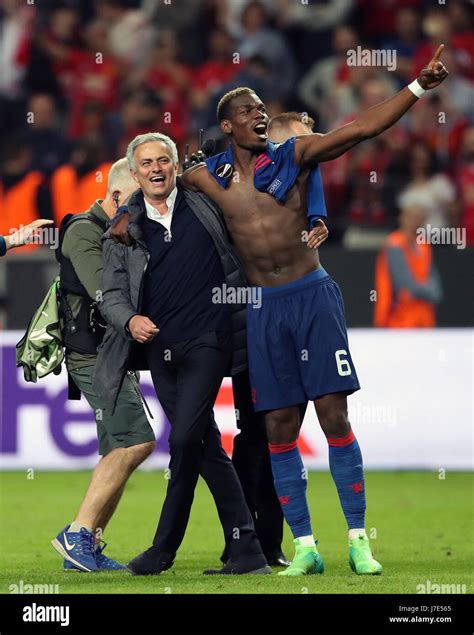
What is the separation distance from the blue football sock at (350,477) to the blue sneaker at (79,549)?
4.70 ft

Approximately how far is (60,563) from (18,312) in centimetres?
578

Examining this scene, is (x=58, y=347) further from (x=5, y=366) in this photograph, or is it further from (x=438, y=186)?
(x=438, y=186)

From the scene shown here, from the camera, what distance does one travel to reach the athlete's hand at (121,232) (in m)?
8.27

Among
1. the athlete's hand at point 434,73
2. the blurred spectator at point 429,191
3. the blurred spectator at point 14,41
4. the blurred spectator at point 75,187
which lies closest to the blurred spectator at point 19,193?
the blurred spectator at point 75,187

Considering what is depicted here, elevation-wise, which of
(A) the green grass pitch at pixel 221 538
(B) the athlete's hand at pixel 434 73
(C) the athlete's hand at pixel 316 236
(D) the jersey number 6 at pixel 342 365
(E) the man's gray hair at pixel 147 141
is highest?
(B) the athlete's hand at pixel 434 73

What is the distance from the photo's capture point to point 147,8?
19.7 meters

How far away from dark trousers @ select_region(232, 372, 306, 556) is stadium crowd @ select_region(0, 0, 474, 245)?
23.7ft

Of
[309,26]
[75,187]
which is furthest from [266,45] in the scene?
[75,187]

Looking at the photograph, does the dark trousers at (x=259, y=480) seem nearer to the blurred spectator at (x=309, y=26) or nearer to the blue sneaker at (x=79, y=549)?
the blue sneaker at (x=79, y=549)

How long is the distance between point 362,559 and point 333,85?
10915mm

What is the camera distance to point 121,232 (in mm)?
8266

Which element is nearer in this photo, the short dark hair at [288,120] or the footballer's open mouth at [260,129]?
the footballer's open mouth at [260,129]

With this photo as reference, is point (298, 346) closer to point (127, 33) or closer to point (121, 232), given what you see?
point (121, 232)
